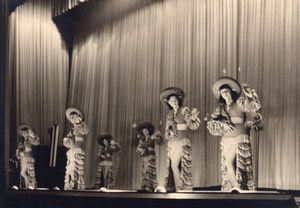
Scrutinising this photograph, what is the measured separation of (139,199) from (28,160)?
2931 mm

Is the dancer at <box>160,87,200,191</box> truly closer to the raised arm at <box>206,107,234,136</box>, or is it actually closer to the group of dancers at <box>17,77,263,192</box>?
the group of dancers at <box>17,77,263,192</box>

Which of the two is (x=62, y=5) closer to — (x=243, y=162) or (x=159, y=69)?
(x=159, y=69)

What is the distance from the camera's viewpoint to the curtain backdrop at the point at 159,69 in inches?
339

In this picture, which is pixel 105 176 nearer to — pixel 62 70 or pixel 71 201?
pixel 71 201

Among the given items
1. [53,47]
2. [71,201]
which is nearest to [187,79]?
[71,201]

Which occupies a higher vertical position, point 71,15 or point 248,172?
point 71,15

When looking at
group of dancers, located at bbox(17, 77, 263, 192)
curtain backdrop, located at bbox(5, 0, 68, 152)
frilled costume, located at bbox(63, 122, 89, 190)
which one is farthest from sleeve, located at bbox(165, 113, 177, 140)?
curtain backdrop, located at bbox(5, 0, 68, 152)

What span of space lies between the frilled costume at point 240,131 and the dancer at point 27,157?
384cm

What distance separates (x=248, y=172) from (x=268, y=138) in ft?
3.62

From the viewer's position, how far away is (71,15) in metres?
13.0

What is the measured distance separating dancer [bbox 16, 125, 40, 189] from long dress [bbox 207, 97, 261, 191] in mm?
3839

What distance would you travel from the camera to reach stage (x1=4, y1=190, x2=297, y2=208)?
701cm

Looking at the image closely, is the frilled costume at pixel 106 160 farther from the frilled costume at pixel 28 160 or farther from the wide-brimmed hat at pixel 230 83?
the wide-brimmed hat at pixel 230 83

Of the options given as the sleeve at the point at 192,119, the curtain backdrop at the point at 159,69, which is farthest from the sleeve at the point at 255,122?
the sleeve at the point at 192,119
